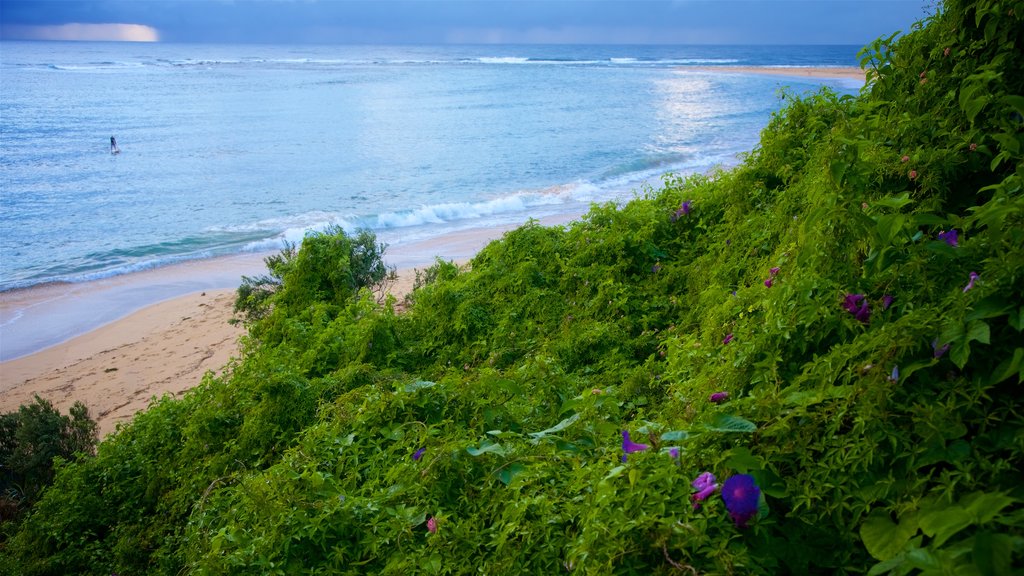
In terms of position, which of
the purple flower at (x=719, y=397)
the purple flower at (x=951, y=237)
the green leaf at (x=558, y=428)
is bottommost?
the green leaf at (x=558, y=428)

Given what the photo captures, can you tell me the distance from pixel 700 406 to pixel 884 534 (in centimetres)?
89

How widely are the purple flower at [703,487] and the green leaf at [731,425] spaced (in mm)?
151

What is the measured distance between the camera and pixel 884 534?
5.15ft

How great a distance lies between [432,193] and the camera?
851 inches

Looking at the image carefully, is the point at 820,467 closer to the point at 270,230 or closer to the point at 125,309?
the point at 125,309

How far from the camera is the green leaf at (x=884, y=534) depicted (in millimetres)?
1525

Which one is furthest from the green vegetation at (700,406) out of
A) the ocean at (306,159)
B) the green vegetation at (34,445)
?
the ocean at (306,159)

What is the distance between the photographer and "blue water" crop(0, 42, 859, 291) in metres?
17.8

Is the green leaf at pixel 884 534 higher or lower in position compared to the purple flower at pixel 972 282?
lower

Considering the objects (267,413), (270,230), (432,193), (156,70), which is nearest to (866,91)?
(267,413)

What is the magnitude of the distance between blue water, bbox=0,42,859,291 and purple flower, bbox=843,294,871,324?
477 cm

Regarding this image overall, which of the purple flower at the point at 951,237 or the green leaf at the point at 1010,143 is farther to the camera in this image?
the green leaf at the point at 1010,143

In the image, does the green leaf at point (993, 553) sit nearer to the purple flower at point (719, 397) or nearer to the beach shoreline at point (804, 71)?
the purple flower at point (719, 397)

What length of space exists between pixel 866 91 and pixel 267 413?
14.6 feet
